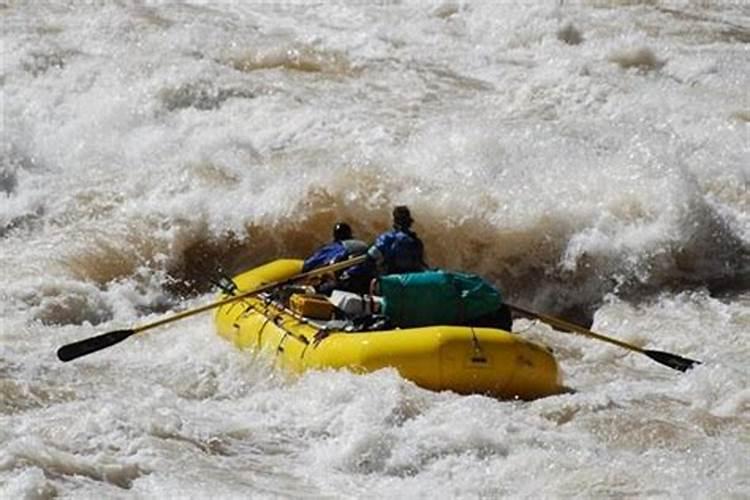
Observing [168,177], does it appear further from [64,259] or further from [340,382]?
[340,382]

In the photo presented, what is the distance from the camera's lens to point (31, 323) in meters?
9.54

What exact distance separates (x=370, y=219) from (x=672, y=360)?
3.38m

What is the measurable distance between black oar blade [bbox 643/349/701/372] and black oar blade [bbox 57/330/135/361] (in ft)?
9.87

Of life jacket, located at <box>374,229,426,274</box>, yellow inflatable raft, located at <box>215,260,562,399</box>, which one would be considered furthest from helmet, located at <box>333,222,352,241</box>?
yellow inflatable raft, located at <box>215,260,562,399</box>

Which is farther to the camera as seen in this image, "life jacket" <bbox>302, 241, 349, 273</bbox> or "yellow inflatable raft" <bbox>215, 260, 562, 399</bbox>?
"life jacket" <bbox>302, 241, 349, 273</bbox>

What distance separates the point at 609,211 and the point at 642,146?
1.30 meters

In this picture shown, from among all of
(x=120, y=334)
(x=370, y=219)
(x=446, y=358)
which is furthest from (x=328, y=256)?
Answer: (x=370, y=219)

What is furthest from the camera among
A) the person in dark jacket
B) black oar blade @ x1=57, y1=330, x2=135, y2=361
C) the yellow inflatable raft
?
the person in dark jacket

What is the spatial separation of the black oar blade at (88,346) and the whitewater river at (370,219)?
0.40 feet

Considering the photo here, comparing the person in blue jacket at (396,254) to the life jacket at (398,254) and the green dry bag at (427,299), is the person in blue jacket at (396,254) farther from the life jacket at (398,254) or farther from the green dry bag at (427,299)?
the green dry bag at (427,299)

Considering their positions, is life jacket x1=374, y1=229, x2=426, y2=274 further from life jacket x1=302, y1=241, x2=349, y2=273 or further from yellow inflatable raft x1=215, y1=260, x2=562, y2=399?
yellow inflatable raft x1=215, y1=260, x2=562, y2=399

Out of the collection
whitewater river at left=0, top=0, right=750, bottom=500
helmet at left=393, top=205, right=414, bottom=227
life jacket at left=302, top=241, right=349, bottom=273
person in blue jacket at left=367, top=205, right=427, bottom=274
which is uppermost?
helmet at left=393, top=205, right=414, bottom=227

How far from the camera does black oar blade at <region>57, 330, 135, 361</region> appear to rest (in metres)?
8.12

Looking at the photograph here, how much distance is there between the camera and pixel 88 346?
8.27m
